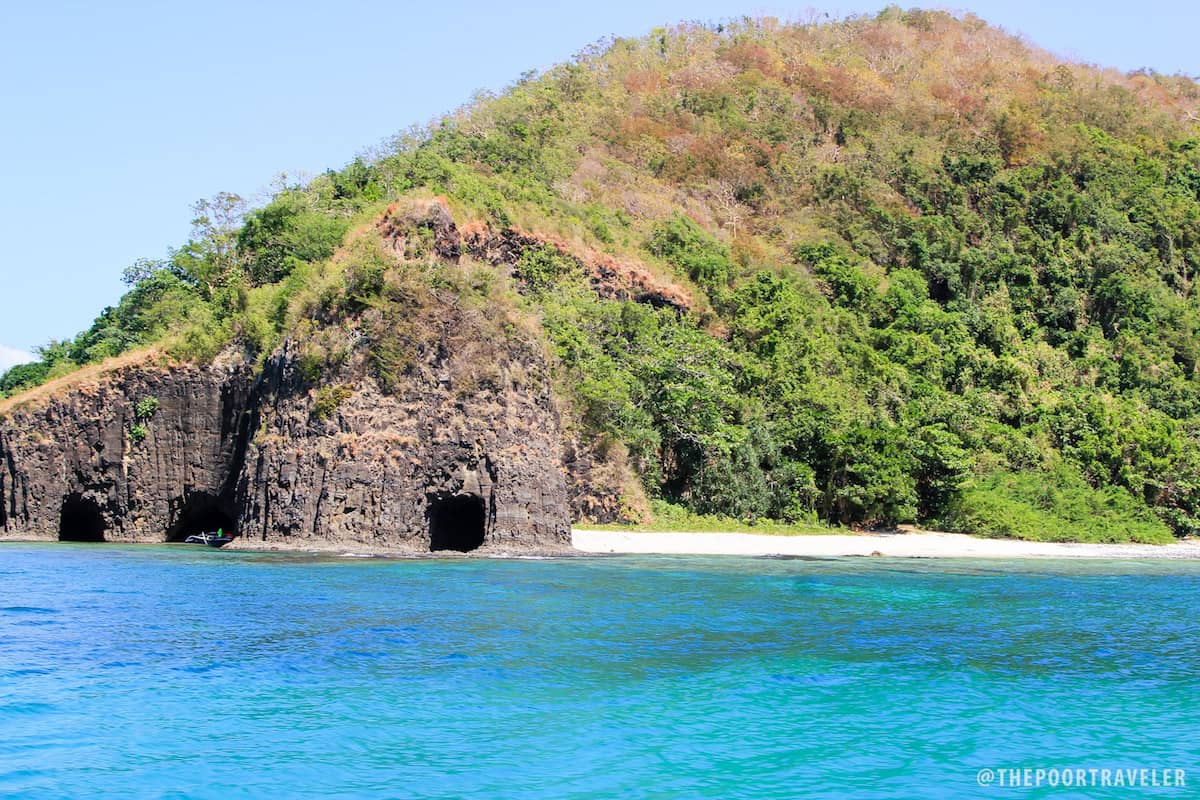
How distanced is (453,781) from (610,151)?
186 feet

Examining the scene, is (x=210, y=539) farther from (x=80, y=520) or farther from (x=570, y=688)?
(x=570, y=688)

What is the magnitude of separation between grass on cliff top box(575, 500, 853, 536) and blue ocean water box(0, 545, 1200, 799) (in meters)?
12.3

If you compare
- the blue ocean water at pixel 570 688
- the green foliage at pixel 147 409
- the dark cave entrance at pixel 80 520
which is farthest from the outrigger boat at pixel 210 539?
the blue ocean water at pixel 570 688

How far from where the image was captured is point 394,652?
52.1 feet

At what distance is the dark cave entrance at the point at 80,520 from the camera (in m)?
38.2

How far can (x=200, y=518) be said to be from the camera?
39.6 meters

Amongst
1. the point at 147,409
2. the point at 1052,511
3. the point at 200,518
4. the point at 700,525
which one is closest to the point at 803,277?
the point at 1052,511

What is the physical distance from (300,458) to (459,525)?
6046mm

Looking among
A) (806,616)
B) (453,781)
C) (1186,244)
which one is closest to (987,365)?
(1186,244)

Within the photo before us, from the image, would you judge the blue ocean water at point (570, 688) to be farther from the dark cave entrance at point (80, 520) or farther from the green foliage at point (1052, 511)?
the green foliage at point (1052, 511)

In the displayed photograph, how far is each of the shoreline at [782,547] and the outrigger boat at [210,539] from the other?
50.0 inches

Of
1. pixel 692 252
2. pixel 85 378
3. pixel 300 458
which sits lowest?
pixel 300 458

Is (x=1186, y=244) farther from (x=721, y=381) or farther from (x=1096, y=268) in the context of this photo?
(x=721, y=381)

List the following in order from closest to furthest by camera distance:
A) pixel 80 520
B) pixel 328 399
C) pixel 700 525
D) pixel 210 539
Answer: pixel 328 399
pixel 210 539
pixel 700 525
pixel 80 520
